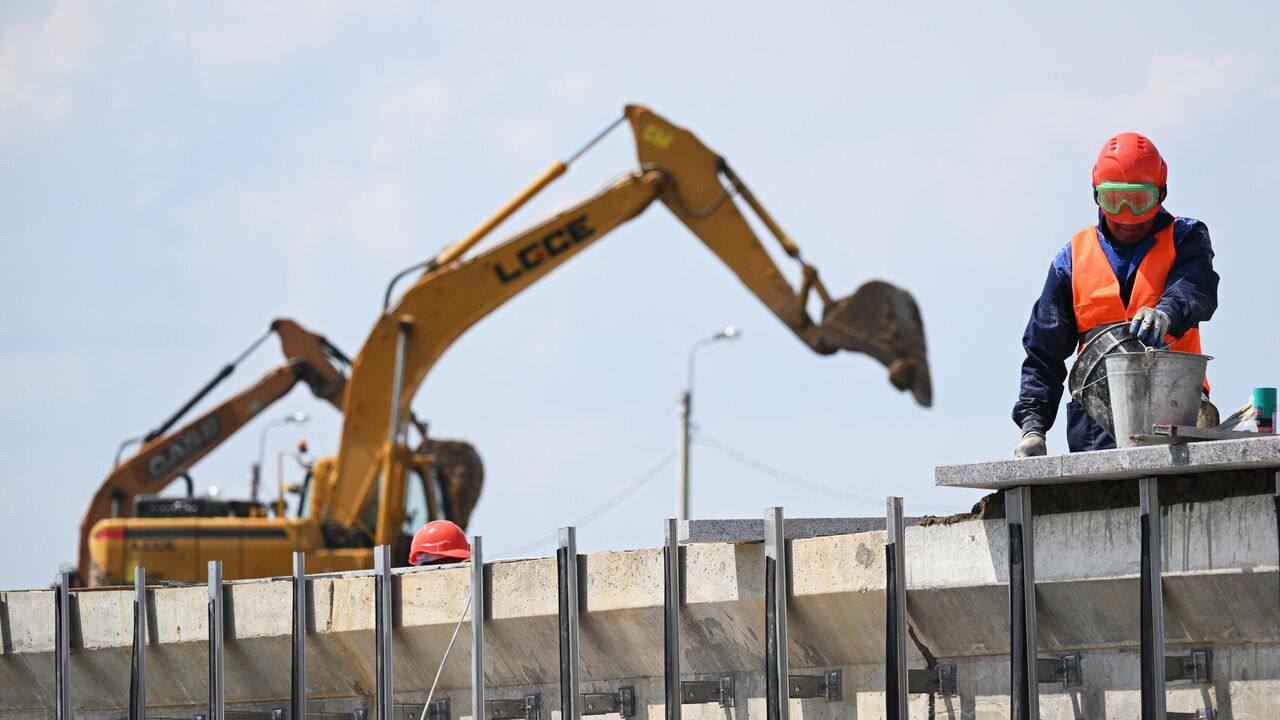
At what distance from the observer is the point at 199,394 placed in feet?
95.9

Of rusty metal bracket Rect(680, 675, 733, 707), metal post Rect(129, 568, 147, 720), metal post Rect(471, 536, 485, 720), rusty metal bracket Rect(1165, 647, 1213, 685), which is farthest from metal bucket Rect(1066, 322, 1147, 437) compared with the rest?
metal post Rect(129, 568, 147, 720)

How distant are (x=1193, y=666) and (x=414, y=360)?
18.1m

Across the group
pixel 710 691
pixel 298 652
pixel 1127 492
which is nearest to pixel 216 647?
pixel 298 652

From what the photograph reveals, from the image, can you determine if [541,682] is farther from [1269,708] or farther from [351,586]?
[1269,708]

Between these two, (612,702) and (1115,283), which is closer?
(1115,283)

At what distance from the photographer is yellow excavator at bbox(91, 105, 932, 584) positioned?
23891 mm

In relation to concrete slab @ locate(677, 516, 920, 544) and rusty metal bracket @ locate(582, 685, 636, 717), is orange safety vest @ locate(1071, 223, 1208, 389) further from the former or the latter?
rusty metal bracket @ locate(582, 685, 636, 717)

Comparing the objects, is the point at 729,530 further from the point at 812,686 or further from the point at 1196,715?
the point at 1196,715

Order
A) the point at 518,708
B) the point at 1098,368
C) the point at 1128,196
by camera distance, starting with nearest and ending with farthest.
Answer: the point at 1098,368
the point at 1128,196
the point at 518,708

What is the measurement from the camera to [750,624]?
8617 mm

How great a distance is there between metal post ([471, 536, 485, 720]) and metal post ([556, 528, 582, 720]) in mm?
469

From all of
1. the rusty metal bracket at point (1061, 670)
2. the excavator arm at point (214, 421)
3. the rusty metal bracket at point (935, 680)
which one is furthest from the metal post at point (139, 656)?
the excavator arm at point (214, 421)

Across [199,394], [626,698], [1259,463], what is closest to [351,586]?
[626,698]

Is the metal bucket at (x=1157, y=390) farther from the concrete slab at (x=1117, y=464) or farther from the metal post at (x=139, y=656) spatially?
the metal post at (x=139, y=656)
